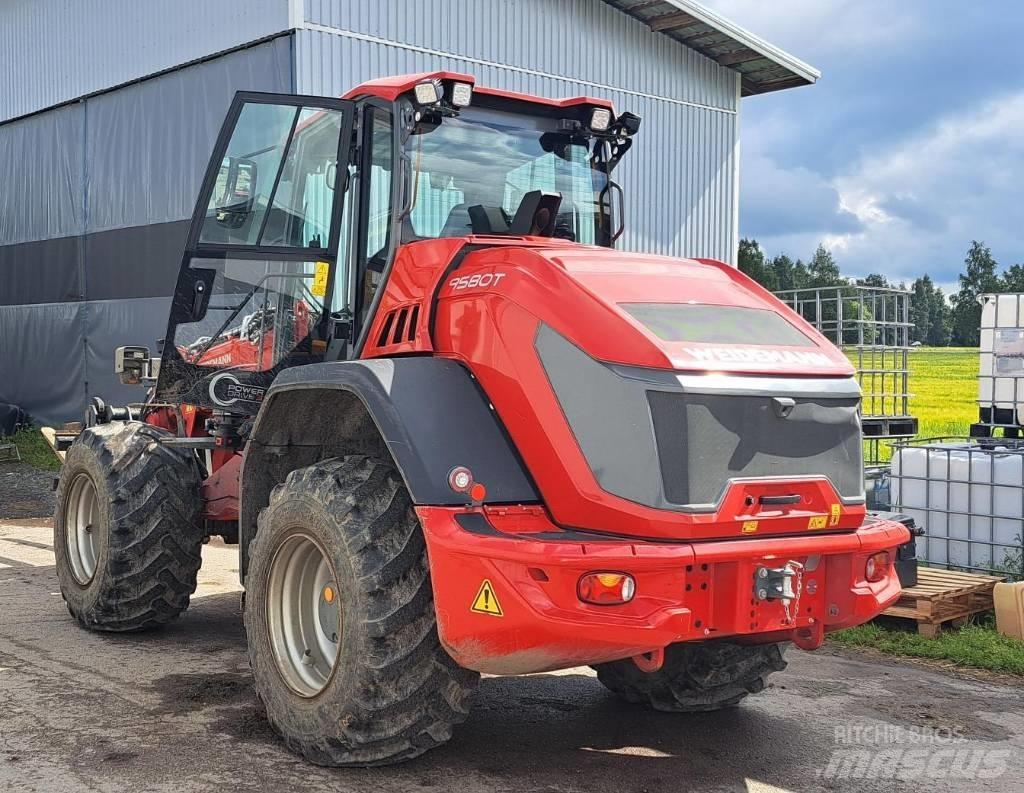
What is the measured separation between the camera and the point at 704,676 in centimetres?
555

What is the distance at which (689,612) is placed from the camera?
427 cm

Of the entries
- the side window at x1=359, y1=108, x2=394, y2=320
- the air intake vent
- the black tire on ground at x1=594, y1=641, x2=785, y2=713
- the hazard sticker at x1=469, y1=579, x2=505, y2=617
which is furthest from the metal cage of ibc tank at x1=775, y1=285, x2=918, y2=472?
the hazard sticker at x1=469, y1=579, x2=505, y2=617

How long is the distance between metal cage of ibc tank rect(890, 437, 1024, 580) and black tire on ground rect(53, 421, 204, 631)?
17.3 feet

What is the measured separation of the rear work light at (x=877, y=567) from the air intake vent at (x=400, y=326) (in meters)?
2.08

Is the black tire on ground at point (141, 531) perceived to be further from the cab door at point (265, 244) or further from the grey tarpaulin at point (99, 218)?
the grey tarpaulin at point (99, 218)

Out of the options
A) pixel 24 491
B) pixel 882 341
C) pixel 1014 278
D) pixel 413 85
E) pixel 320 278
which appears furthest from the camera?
pixel 1014 278

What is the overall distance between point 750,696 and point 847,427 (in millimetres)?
1869

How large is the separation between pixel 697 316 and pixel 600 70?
1358 cm

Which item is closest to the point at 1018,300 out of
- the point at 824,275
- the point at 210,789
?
the point at 210,789

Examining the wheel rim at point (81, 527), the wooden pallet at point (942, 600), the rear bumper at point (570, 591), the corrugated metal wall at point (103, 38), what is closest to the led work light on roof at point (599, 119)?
the rear bumper at point (570, 591)

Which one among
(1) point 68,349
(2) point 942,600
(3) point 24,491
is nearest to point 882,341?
(2) point 942,600

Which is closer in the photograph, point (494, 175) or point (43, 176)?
point (494, 175)

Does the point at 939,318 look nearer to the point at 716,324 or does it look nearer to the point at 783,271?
Answer: the point at 783,271

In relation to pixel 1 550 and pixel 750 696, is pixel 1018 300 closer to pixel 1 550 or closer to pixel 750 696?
pixel 750 696
